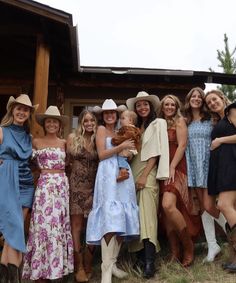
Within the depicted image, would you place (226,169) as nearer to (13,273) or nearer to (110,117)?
(110,117)

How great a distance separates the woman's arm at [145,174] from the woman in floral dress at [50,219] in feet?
2.70

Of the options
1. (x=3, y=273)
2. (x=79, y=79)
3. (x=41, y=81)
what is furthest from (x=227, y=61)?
(x=3, y=273)

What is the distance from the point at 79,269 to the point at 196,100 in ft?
7.74

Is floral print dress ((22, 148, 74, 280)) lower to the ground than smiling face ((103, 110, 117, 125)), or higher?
lower

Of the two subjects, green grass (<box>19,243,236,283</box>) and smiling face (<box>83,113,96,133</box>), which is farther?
smiling face (<box>83,113,96,133</box>)

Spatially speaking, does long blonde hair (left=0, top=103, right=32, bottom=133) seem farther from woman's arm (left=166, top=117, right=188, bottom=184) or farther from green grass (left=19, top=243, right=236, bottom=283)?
green grass (left=19, top=243, right=236, bottom=283)

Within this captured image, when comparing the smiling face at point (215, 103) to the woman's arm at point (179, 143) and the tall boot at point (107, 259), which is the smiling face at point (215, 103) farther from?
the tall boot at point (107, 259)

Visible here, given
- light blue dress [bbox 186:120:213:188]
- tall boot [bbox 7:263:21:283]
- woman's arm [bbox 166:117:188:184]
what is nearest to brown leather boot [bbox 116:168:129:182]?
woman's arm [bbox 166:117:188:184]

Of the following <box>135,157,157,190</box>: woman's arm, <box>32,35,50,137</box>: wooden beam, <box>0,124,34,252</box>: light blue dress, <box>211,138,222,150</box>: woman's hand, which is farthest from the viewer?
<box>32,35,50,137</box>: wooden beam

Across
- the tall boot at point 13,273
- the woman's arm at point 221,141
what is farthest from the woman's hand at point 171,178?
the tall boot at point 13,273

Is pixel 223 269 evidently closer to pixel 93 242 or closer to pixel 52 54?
pixel 93 242

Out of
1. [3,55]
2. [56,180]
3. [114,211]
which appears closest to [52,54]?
[3,55]

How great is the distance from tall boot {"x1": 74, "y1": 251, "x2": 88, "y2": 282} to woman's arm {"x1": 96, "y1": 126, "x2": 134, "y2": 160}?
44.2 inches

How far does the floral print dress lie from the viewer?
435 centimetres
